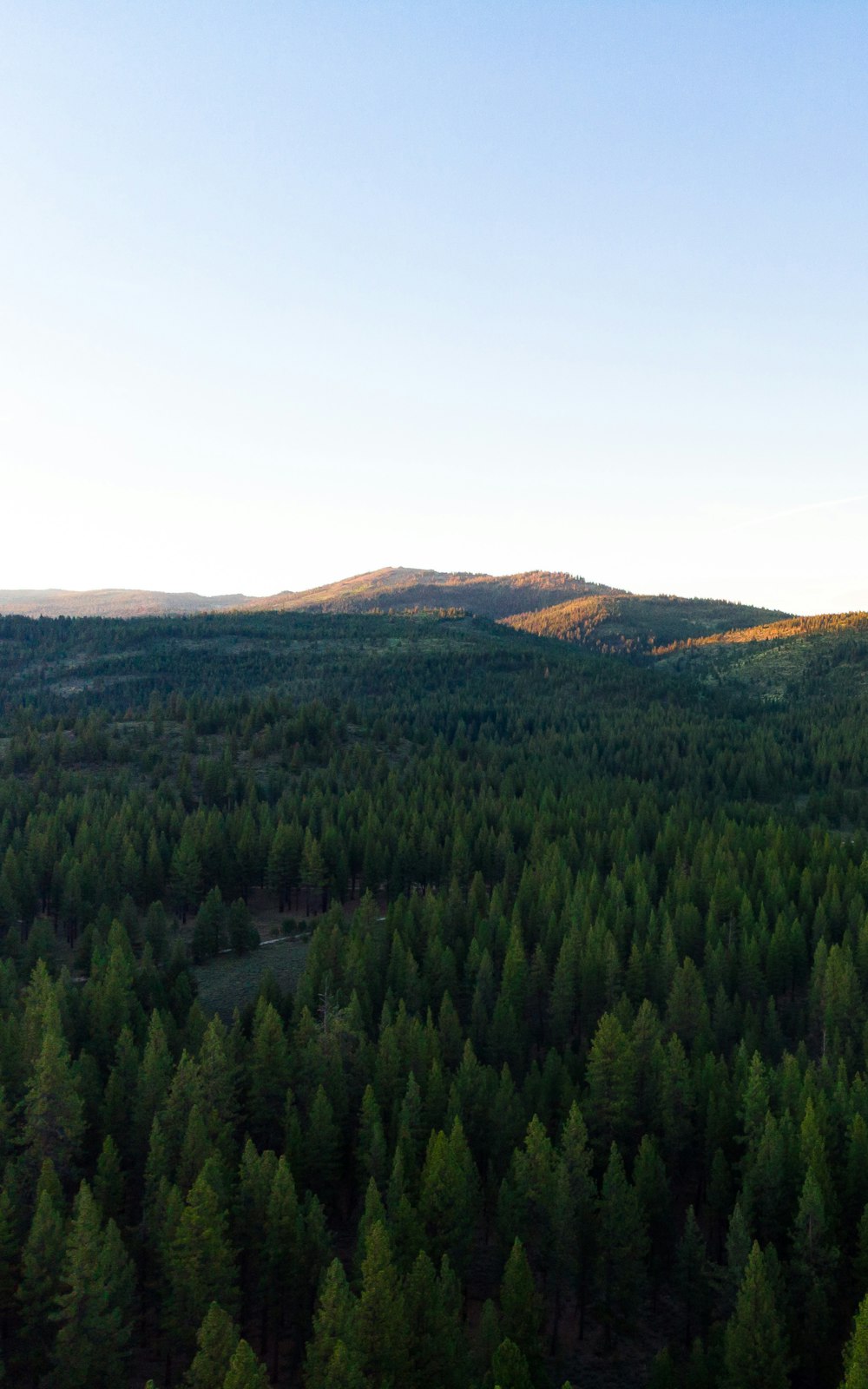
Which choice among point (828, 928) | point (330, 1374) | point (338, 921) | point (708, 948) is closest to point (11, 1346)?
point (330, 1374)

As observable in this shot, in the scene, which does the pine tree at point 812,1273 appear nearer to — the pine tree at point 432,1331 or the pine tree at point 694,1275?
the pine tree at point 694,1275

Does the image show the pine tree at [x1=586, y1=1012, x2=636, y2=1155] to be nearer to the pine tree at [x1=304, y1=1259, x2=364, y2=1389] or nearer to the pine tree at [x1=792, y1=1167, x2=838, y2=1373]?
the pine tree at [x1=792, y1=1167, x2=838, y2=1373]

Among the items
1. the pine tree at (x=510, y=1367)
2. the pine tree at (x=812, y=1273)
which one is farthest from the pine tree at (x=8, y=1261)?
the pine tree at (x=812, y=1273)

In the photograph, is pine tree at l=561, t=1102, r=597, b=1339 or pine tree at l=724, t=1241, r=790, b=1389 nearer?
pine tree at l=724, t=1241, r=790, b=1389

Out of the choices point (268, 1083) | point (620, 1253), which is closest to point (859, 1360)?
point (620, 1253)

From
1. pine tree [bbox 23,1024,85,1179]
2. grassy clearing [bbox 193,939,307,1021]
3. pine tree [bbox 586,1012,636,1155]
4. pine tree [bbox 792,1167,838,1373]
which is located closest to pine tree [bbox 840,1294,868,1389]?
pine tree [bbox 792,1167,838,1373]

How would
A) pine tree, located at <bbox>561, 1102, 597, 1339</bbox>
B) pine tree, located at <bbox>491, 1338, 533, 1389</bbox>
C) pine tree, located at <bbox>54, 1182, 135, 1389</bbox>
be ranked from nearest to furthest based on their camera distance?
pine tree, located at <bbox>491, 1338, 533, 1389</bbox>, pine tree, located at <bbox>54, 1182, 135, 1389</bbox>, pine tree, located at <bbox>561, 1102, 597, 1339</bbox>
